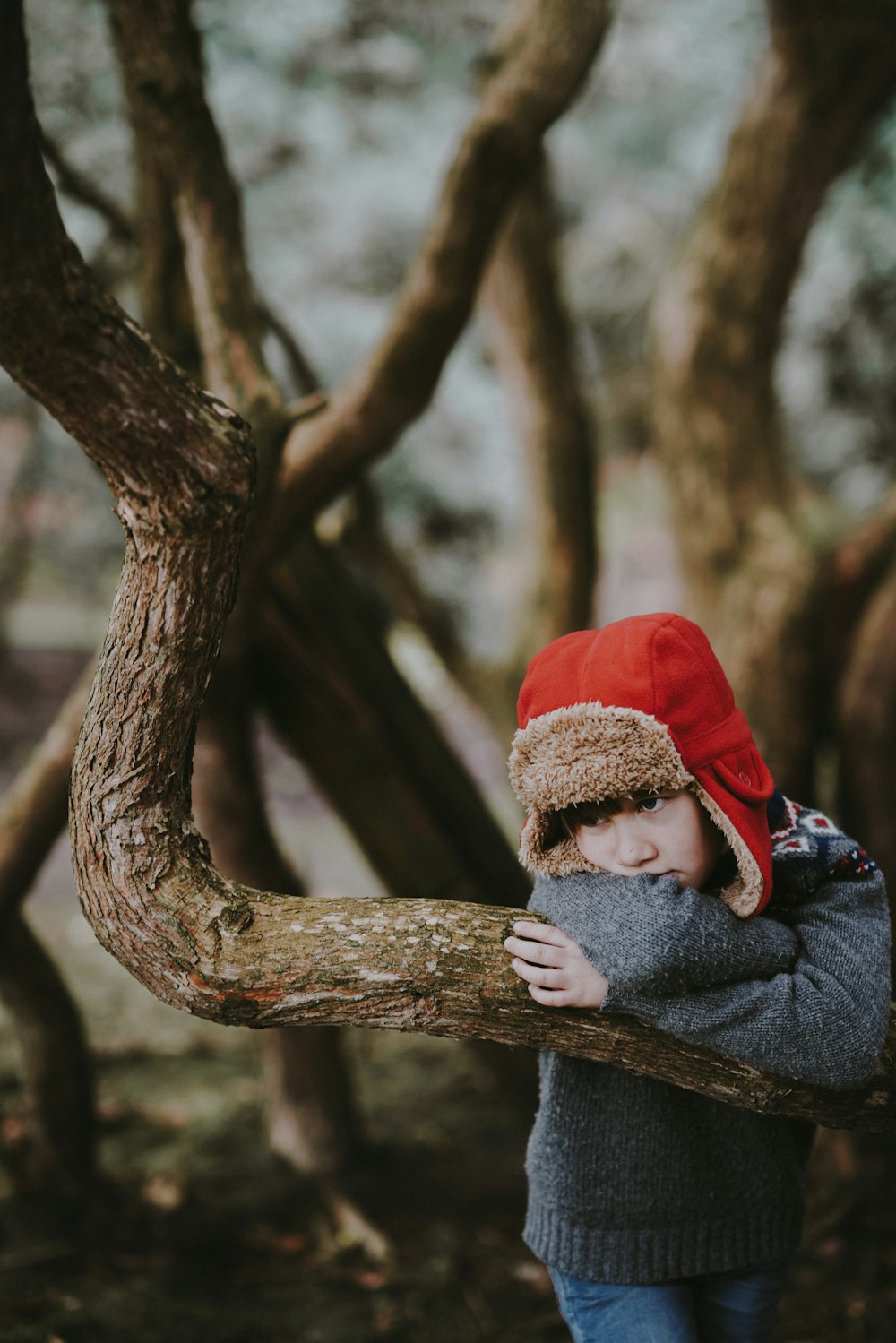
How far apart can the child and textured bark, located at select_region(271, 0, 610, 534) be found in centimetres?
126

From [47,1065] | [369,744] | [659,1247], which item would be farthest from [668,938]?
[47,1065]

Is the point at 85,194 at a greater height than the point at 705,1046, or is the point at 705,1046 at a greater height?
the point at 85,194

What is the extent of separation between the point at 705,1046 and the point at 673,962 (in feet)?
0.49

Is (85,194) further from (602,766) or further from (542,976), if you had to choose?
(542,976)

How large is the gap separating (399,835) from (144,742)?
1.78m

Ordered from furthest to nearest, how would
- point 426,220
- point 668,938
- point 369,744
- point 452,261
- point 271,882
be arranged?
point 426,220 → point 271,882 → point 369,744 → point 452,261 → point 668,938

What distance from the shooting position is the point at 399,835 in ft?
10.0

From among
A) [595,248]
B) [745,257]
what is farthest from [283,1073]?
[595,248]

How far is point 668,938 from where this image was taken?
1237 mm

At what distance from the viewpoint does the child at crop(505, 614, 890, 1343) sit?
1.26 metres

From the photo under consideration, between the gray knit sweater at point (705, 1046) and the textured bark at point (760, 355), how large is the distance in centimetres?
187

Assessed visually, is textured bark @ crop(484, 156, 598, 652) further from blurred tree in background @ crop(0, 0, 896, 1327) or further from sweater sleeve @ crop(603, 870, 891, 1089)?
sweater sleeve @ crop(603, 870, 891, 1089)

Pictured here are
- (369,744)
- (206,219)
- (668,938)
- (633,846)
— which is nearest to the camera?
(668,938)

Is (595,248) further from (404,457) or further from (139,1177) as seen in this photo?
(139,1177)
